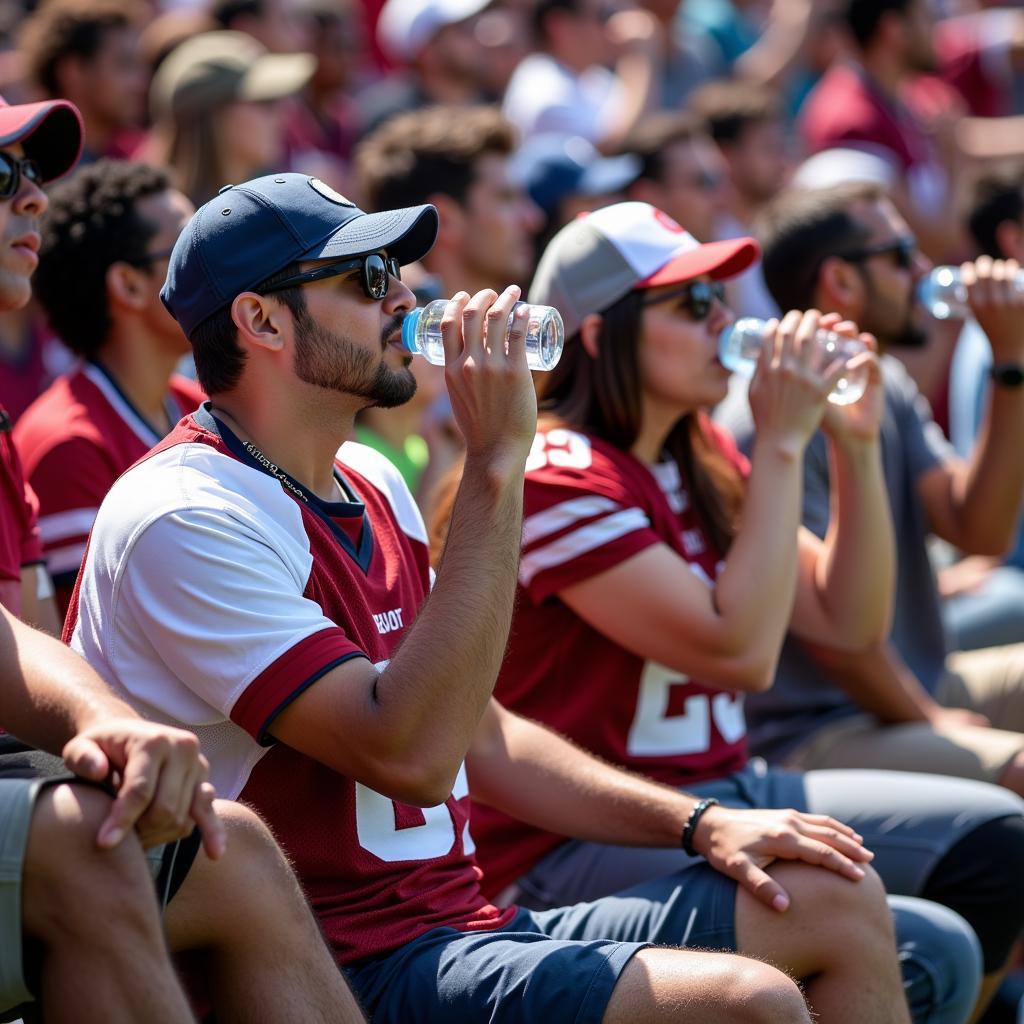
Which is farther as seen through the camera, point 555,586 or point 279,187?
point 555,586

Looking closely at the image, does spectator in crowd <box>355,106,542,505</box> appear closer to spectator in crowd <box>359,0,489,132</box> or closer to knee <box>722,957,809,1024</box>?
spectator in crowd <box>359,0,489,132</box>

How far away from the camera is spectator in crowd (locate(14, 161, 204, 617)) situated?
371cm

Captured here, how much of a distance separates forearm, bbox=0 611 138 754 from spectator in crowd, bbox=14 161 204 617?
4.33 ft

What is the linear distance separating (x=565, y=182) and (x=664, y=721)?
3.89 metres

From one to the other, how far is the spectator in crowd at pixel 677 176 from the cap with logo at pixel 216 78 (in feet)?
4.83

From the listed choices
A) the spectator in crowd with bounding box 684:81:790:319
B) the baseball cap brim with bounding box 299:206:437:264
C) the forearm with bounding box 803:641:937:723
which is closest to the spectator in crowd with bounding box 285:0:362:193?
the spectator in crowd with bounding box 684:81:790:319

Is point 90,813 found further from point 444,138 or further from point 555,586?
point 444,138

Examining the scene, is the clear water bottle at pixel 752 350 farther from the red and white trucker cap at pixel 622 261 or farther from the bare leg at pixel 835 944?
the bare leg at pixel 835 944

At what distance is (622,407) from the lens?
3600mm

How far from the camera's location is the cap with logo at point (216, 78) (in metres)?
6.06

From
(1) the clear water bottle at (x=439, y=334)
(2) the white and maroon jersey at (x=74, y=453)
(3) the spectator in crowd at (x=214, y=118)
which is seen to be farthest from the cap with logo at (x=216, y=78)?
(1) the clear water bottle at (x=439, y=334)

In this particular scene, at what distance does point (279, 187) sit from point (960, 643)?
334cm

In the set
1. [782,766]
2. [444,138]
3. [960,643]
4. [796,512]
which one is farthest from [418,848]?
[444,138]

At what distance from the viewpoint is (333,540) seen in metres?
2.60
